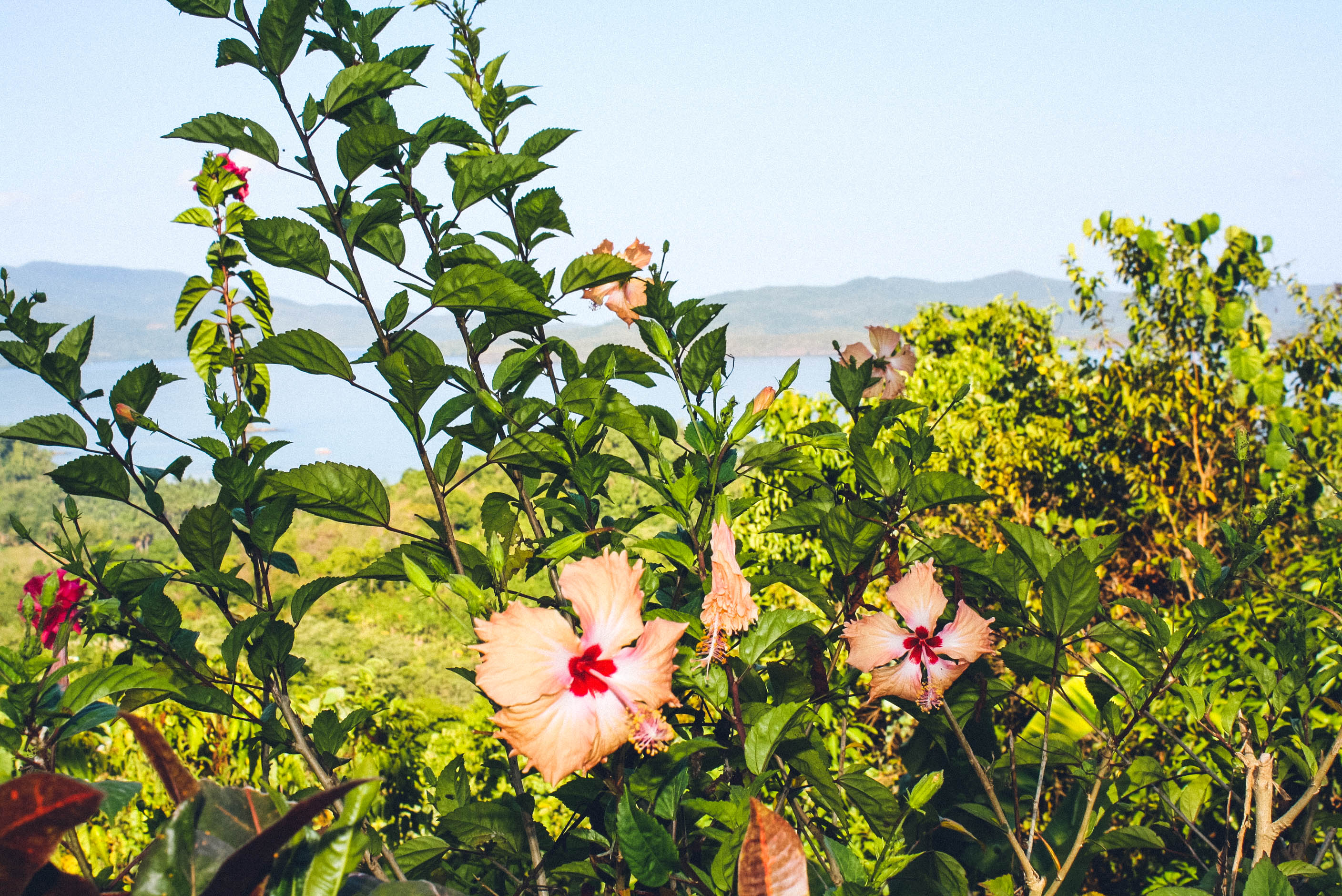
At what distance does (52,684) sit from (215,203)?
1142mm

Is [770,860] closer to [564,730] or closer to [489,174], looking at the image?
[564,730]

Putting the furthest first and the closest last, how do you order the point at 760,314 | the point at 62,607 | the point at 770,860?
the point at 760,314 → the point at 62,607 → the point at 770,860

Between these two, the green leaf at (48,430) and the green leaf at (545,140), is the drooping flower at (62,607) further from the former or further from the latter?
the green leaf at (545,140)

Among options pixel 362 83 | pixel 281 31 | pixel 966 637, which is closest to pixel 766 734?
pixel 966 637

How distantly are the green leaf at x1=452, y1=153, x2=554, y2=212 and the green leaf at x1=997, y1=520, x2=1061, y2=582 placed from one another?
0.87m

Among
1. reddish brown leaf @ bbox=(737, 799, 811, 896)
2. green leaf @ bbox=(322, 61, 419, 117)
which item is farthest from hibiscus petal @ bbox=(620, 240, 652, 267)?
reddish brown leaf @ bbox=(737, 799, 811, 896)

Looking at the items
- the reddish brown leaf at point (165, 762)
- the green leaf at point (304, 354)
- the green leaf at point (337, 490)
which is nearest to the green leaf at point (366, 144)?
the green leaf at point (304, 354)

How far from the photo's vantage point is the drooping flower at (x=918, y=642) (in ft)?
3.57

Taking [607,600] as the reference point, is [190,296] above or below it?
above

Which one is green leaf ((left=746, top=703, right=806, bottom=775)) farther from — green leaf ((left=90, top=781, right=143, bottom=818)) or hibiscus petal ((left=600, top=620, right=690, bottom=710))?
green leaf ((left=90, top=781, right=143, bottom=818))

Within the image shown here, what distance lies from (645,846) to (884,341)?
1.01 m

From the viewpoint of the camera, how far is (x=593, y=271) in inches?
49.3

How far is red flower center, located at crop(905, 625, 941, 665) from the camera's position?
112cm

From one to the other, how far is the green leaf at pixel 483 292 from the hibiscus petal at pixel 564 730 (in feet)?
1.67
